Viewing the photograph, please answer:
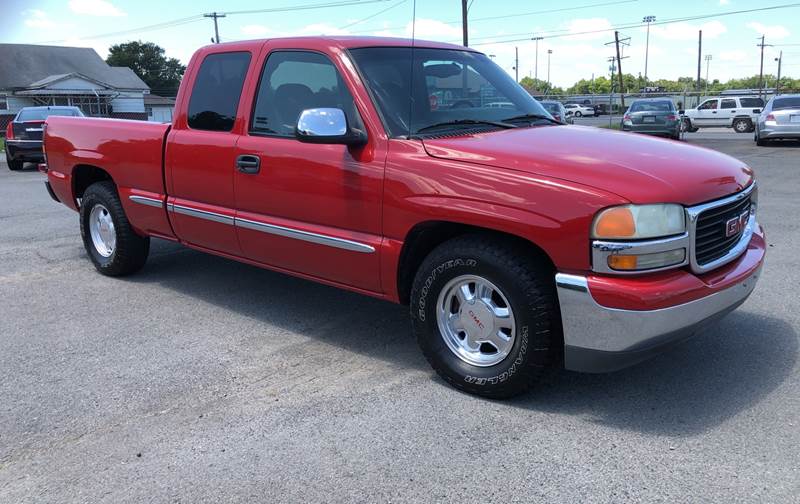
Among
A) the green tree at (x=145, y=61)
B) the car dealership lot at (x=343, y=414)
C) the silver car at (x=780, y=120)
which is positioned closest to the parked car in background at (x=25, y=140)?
the car dealership lot at (x=343, y=414)

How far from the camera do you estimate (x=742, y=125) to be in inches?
1241

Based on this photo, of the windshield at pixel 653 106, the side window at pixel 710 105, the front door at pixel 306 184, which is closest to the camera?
the front door at pixel 306 184

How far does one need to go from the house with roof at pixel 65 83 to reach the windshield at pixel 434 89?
175 feet

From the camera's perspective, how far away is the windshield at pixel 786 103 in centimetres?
2088

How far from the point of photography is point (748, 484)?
285 cm

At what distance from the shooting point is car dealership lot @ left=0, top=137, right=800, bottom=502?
2912 millimetres

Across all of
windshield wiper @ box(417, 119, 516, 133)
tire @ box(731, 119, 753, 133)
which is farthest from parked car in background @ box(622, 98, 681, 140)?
windshield wiper @ box(417, 119, 516, 133)

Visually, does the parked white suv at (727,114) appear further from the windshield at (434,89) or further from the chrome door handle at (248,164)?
the chrome door handle at (248,164)

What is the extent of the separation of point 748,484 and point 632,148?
1.74 metres

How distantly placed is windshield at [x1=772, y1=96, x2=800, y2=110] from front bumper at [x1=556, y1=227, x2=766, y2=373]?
20.6 meters

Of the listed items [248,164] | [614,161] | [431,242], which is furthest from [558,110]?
[614,161]

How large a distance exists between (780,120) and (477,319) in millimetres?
20671

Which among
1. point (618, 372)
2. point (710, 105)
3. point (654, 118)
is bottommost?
point (618, 372)

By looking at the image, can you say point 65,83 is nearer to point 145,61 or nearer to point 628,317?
point 145,61
